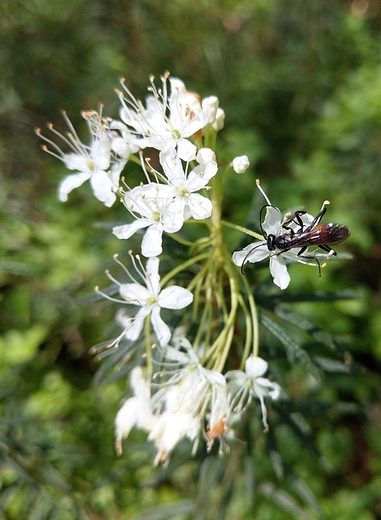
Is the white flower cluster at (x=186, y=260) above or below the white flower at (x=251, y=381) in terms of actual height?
above

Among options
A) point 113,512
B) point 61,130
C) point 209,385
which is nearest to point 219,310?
point 209,385

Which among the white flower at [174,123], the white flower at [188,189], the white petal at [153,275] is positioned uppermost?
the white flower at [174,123]

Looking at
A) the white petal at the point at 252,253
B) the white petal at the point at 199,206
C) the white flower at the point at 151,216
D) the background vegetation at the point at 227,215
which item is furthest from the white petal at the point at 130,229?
the background vegetation at the point at 227,215

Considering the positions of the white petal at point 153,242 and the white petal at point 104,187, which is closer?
the white petal at point 153,242

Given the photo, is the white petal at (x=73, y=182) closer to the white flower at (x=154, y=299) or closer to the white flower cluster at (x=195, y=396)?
the white flower at (x=154, y=299)

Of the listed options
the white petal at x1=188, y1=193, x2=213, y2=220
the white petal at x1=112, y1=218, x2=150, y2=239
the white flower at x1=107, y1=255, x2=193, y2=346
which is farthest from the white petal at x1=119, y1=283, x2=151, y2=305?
the white petal at x1=188, y1=193, x2=213, y2=220

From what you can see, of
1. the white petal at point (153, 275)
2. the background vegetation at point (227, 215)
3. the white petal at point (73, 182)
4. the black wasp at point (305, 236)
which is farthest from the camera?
the background vegetation at point (227, 215)

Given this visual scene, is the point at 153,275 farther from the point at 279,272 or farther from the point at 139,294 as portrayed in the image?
the point at 279,272

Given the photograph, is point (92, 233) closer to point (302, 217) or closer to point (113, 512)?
point (113, 512)
